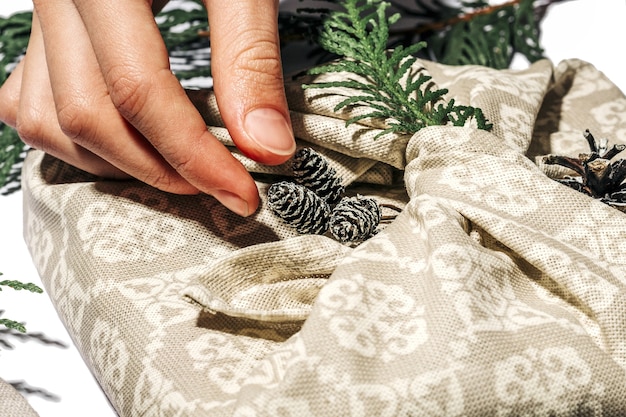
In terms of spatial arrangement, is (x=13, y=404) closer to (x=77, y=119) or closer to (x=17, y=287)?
(x=17, y=287)

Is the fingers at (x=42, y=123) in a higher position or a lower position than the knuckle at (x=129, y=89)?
lower

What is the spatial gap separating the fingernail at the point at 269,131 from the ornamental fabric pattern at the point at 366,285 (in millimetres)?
64

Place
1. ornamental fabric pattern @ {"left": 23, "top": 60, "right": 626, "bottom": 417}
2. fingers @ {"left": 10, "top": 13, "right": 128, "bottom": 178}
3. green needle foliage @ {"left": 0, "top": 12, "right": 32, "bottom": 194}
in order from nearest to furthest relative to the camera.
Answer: ornamental fabric pattern @ {"left": 23, "top": 60, "right": 626, "bottom": 417} < fingers @ {"left": 10, "top": 13, "right": 128, "bottom": 178} < green needle foliage @ {"left": 0, "top": 12, "right": 32, "bottom": 194}

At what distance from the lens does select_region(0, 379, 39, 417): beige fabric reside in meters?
0.58

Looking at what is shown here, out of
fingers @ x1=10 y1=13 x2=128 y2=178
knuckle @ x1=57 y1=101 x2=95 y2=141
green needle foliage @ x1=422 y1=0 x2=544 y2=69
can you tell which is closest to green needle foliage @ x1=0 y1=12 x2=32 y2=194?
fingers @ x1=10 y1=13 x2=128 y2=178

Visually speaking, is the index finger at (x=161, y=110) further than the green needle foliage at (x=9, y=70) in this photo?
No

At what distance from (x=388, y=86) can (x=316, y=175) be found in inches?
4.8

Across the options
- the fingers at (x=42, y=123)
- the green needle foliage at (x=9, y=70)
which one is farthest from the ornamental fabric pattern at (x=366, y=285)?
the green needle foliage at (x=9, y=70)

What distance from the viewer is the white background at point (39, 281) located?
66 centimetres

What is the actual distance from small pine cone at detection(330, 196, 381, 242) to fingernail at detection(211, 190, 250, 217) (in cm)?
8

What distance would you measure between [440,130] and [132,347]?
33 cm

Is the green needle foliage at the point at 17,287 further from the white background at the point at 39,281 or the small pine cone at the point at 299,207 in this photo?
the small pine cone at the point at 299,207

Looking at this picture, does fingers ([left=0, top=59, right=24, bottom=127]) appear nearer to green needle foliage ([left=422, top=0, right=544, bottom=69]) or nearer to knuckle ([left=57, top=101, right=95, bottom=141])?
knuckle ([left=57, top=101, right=95, bottom=141])

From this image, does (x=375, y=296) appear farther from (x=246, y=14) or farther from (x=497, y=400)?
(x=246, y=14)
